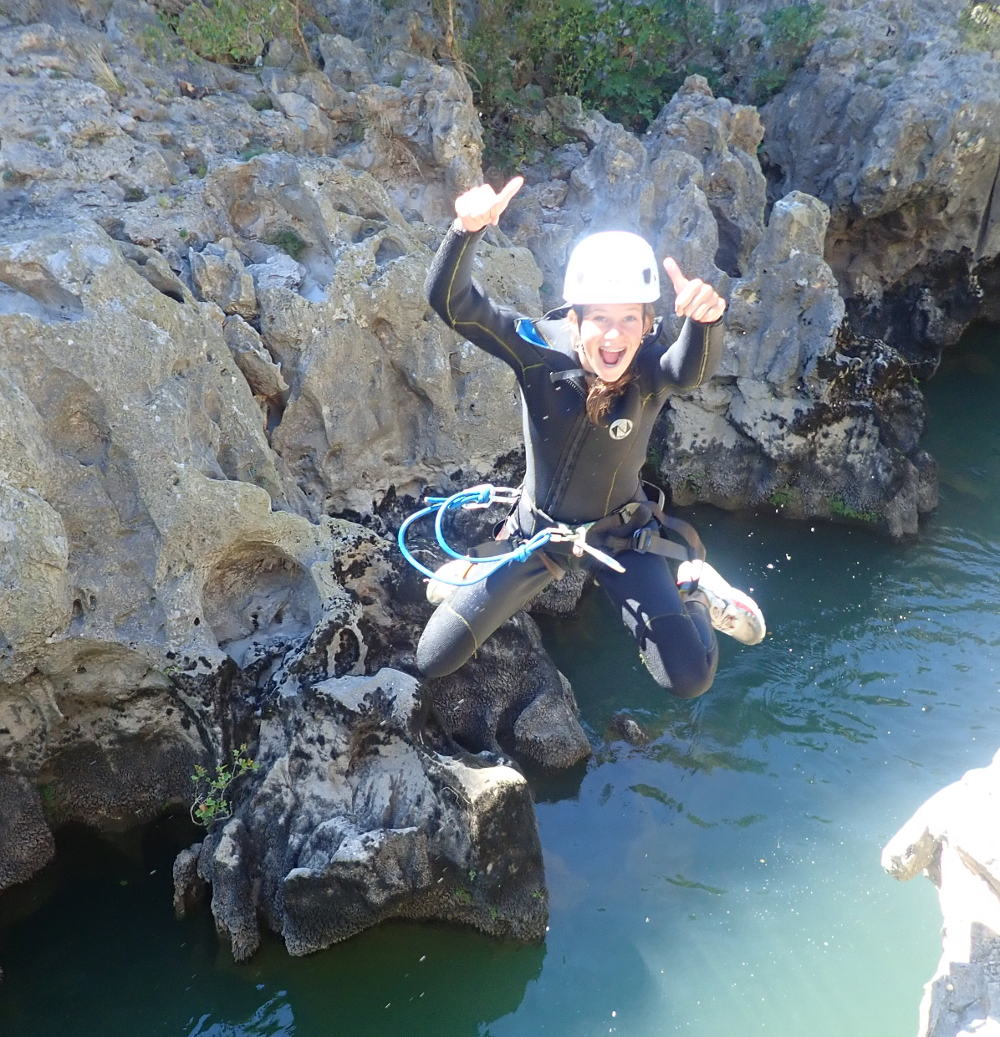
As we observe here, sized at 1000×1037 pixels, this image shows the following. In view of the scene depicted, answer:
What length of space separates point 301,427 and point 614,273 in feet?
15.6

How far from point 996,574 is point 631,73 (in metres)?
8.07

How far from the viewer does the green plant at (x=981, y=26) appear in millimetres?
12562

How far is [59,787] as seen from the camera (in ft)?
24.0

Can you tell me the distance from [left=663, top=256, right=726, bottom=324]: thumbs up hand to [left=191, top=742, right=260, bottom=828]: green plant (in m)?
4.78

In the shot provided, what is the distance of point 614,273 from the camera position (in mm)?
4086

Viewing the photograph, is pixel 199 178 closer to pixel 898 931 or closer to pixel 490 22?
pixel 490 22

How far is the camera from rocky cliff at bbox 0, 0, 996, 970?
6.30 m

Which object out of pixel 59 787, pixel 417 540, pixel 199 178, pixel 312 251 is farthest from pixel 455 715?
pixel 199 178

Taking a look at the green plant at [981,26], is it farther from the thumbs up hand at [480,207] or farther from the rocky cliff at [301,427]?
the thumbs up hand at [480,207]

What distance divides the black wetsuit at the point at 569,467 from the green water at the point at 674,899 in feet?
8.16

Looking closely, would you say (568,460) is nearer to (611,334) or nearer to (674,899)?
(611,334)

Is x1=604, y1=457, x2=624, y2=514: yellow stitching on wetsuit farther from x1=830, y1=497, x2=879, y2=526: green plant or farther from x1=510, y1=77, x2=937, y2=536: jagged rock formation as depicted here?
x1=830, y1=497, x2=879, y2=526: green plant

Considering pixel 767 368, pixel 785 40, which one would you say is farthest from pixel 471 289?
pixel 785 40

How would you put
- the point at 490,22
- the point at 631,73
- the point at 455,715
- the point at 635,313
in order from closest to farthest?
the point at 635,313
the point at 455,715
the point at 490,22
the point at 631,73
